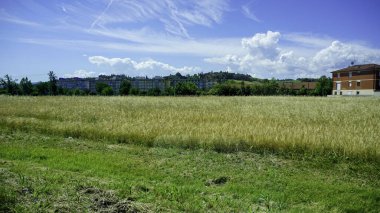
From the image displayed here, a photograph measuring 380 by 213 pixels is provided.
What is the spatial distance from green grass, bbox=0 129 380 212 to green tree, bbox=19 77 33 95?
10634cm

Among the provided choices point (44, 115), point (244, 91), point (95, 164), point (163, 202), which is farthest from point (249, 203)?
point (244, 91)

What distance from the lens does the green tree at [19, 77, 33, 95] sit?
106 meters

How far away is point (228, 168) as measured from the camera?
367 inches

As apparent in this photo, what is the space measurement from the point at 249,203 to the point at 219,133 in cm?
620

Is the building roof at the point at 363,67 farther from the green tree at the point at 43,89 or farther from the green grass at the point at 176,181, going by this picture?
the green tree at the point at 43,89

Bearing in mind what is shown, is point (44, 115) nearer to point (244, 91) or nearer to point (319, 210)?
point (319, 210)

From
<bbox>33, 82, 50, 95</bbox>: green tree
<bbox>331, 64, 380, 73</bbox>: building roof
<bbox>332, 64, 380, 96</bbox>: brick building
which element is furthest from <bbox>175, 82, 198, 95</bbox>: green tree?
<bbox>331, 64, 380, 73</bbox>: building roof

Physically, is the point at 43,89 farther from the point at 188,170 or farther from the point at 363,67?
the point at 188,170

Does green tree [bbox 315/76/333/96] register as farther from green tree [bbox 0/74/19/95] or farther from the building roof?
green tree [bbox 0/74/19/95]

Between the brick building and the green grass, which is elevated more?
the brick building

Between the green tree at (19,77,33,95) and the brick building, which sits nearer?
the brick building

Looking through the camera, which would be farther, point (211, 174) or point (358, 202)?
point (211, 174)

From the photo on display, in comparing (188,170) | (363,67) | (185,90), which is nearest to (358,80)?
(363,67)

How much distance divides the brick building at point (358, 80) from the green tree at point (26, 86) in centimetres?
9817
